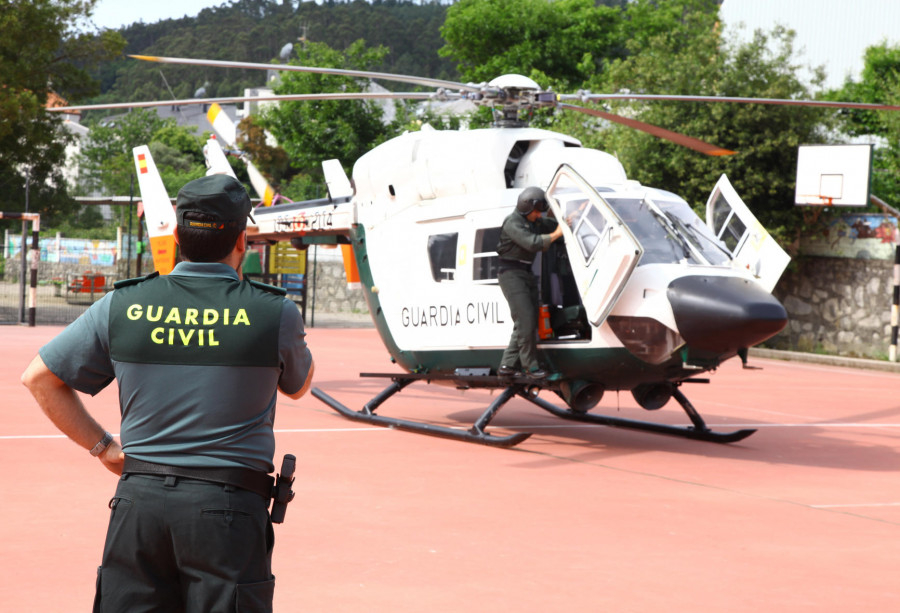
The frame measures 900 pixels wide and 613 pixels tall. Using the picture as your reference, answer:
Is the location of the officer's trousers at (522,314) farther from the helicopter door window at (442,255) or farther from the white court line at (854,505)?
the white court line at (854,505)

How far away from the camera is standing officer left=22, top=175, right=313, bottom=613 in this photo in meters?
2.65

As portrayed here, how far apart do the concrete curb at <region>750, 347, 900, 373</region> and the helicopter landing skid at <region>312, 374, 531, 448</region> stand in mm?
11059

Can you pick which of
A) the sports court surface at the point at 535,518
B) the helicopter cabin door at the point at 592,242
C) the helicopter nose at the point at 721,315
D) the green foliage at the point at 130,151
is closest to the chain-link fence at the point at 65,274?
the sports court surface at the point at 535,518

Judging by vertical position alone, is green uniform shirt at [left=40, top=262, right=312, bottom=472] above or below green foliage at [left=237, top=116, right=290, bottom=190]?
below

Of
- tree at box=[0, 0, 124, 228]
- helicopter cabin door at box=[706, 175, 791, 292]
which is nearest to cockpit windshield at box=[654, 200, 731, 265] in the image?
helicopter cabin door at box=[706, 175, 791, 292]

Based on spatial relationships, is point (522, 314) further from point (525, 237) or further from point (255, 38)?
point (255, 38)

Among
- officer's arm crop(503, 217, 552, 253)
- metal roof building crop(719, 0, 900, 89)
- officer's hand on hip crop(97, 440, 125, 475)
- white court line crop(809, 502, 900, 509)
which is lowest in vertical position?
white court line crop(809, 502, 900, 509)

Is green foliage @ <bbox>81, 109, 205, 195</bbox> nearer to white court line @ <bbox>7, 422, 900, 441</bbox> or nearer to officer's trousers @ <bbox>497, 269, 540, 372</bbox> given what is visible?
white court line @ <bbox>7, 422, 900, 441</bbox>

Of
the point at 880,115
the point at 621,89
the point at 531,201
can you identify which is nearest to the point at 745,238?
the point at 531,201

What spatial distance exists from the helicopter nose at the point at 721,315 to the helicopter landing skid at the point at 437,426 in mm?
1699

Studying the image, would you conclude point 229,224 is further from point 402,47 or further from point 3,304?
point 402,47

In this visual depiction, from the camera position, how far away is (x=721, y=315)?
25.6ft

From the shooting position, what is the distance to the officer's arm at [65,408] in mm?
2818

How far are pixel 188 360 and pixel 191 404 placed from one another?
4.6 inches
